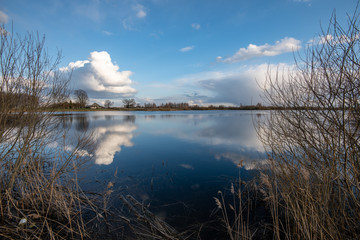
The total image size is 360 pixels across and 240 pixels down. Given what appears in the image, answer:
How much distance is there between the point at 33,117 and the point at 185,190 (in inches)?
189

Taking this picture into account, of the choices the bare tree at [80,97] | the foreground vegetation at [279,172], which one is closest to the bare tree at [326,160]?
the foreground vegetation at [279,172]

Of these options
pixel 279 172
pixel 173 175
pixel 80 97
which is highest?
pixel 80 97

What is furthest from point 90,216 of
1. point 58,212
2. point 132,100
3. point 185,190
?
point 132,100

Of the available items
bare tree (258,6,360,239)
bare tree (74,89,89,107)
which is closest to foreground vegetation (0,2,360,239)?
bare tree (258,6,360,239)

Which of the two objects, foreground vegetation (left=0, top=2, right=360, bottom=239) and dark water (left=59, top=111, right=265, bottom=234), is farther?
dark water (left=59, top=111, right=265, bottom=234)

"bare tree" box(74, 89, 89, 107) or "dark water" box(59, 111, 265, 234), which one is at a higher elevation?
"bare tree" box(74, 89, 89, 107)

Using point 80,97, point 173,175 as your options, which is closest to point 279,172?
point 173,175

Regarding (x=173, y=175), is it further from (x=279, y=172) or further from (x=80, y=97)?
(x=80, y=97)

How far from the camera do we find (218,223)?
374 cm

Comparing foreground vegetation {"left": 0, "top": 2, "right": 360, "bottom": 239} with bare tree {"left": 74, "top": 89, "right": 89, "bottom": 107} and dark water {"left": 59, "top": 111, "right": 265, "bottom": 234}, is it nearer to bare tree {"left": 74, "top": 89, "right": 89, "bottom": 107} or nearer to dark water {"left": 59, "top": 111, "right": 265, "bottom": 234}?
dark water {"left": 59, "top": 111, "right": 265, "bottom": 234}

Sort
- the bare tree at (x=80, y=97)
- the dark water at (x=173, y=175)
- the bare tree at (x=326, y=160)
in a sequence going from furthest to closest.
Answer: the bare tree at (x=80, y=97)
the dark water at (x=173, y=175)
the bare tree at (x=326, y=160)

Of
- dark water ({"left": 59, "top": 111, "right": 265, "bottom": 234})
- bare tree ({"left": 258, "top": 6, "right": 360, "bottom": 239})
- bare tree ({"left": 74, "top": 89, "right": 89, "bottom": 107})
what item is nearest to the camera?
bare tree ({"left": 258, "top": 6, "right": 360, "bottom": 239})

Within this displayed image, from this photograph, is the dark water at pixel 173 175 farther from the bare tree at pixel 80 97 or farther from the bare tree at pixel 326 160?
the bare tree at pixel 80 97

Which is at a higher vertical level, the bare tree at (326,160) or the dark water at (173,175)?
the bare tree at (326,160)
